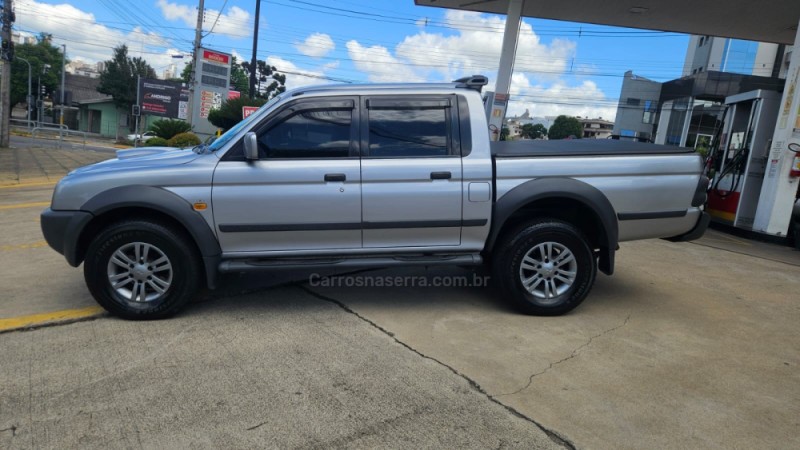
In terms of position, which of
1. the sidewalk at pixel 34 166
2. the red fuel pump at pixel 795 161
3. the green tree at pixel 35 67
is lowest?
the sidewalk at pixel 34 166

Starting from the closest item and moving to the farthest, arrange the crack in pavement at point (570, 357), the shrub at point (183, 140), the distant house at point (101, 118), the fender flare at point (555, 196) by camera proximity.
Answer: the crack in pavement at point (570, 357), the fender flare at point (555, 196), the shrub at point (183, 140), the distant house at point (101, 118)

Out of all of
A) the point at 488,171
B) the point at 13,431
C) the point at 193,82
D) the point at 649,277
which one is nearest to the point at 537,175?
the point at 488,171

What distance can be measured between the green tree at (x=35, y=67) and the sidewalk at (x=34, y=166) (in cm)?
4558

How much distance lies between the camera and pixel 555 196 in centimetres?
430

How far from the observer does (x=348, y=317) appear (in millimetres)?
4320

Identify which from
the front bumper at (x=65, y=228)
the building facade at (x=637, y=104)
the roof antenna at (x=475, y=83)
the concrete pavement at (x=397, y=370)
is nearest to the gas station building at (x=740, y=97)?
the concrete pavement at (x=397, y=370)

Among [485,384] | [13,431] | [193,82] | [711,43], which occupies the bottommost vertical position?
[13,431]

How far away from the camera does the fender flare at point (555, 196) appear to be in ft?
14.0

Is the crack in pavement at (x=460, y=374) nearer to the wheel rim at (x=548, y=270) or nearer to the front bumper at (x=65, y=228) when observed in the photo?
the wheel rim at (x=548, y=270)

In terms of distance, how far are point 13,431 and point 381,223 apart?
268cm

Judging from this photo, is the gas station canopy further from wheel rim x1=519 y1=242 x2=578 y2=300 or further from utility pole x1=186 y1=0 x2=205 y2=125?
utility pole x1=186 y1=0 x2=205 y2=125

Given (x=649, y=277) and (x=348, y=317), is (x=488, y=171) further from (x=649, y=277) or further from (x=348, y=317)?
(x=649, y=277)

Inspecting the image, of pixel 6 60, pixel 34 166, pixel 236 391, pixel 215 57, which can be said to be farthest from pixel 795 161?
pixel 215 57

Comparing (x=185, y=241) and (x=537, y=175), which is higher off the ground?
(x=537, y=175)
